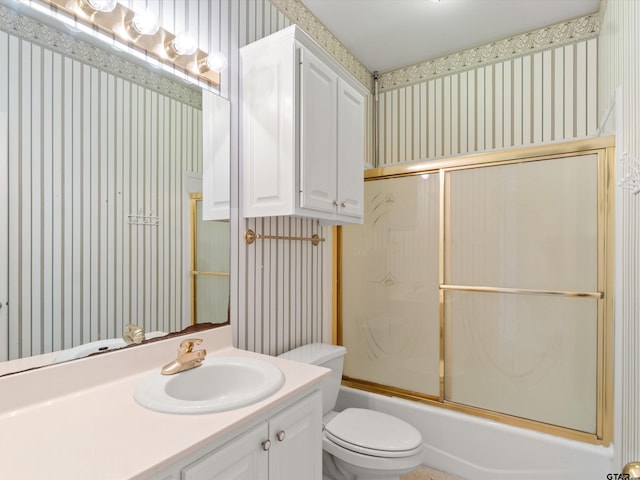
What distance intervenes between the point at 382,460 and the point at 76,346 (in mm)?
1291

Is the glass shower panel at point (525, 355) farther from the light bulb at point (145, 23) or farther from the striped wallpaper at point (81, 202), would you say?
the light bulb at point (145, 23)

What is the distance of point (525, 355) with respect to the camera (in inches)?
77.2

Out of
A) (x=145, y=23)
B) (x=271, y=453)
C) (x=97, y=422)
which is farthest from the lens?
(x=145, y=23)

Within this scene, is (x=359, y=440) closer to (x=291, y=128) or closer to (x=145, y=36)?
(x=291, y=128)

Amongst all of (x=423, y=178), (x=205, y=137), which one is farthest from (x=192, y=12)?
(x=423, y=178)

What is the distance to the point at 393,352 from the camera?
2.36 m

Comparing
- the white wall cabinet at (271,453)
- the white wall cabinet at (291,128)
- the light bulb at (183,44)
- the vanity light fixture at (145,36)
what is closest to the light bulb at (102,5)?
the vanity light fixture at (145,36)

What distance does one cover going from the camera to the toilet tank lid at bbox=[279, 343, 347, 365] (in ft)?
5.88

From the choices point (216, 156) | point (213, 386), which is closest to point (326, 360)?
point (213, 386)

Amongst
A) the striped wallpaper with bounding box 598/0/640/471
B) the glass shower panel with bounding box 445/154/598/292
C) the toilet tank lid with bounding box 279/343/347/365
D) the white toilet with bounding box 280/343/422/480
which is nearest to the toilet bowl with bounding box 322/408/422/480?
the white toilet with bounding box 280/343/422/480

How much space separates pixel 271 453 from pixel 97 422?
0.48 m

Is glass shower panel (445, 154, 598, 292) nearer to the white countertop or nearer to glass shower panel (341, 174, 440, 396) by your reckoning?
glass shower panel (341, 174, 440, 396)

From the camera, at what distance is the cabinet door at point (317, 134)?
1512 mm

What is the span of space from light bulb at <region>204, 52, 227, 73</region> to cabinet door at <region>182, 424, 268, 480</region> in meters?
1.41
